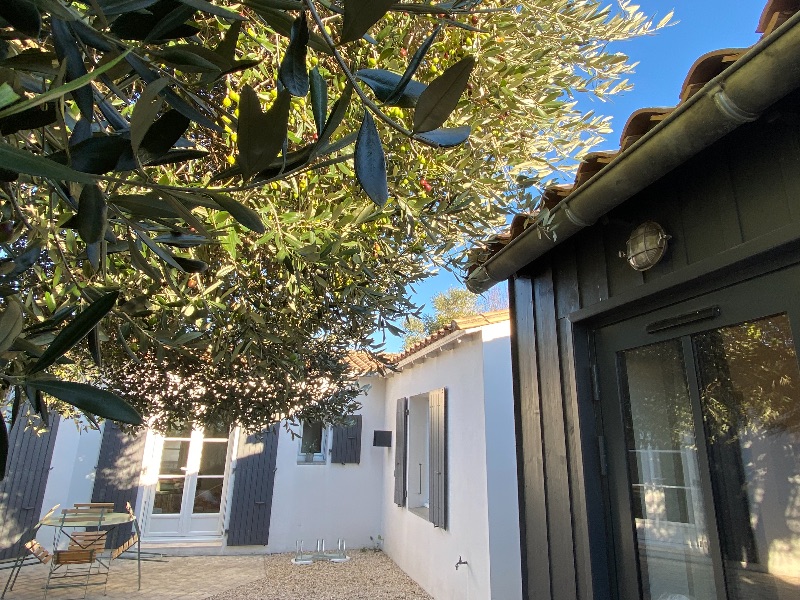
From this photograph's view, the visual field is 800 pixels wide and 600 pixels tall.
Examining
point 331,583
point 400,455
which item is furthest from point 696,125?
point 331,583

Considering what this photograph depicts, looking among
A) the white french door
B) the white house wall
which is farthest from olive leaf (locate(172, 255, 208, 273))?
the white french door

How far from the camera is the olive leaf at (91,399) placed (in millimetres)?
636

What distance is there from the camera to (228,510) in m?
8.52

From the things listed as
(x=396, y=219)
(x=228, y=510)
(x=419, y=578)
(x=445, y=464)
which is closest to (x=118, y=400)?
(x=396, y=219)

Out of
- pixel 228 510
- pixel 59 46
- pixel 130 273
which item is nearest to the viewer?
pixel 59 46

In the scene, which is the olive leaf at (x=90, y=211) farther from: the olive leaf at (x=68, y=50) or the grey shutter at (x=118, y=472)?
the grey shutter at (x=118, y=472)

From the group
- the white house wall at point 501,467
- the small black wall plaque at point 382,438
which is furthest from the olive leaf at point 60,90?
the small black wall plaque at point 382,438

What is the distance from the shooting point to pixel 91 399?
2.18 feet

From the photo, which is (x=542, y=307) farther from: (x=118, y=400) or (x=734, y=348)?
(x=118, y=400)

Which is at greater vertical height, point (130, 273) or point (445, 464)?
point (130, 273)

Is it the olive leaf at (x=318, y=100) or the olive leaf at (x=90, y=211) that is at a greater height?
the olive leaf at (x=318, y=100)

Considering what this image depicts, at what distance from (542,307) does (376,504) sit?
8.09 meters

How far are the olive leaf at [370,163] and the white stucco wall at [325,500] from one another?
903 centimetres

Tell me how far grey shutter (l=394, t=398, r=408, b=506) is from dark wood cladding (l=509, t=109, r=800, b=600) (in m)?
5.49
